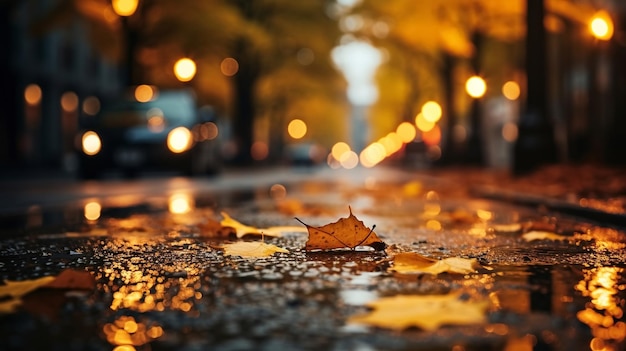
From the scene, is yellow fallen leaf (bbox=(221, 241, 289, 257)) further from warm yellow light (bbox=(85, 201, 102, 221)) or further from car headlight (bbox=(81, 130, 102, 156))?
car headlight (bbox=(81, 130, 102, 156))

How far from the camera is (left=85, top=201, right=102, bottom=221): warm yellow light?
950cm

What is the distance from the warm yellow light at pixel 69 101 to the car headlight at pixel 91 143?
1981 centimetres

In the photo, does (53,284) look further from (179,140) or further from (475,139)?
(475,139)

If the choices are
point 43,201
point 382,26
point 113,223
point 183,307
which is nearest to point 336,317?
point 183,307

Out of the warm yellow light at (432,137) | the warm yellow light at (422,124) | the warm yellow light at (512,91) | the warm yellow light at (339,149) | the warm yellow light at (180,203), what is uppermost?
the warm yellow light at (512,91)

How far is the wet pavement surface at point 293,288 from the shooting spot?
3.19m

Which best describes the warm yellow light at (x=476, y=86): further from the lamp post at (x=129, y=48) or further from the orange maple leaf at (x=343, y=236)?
the orange maple leaf at (x=343, y=236)

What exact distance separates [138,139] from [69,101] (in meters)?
21.7

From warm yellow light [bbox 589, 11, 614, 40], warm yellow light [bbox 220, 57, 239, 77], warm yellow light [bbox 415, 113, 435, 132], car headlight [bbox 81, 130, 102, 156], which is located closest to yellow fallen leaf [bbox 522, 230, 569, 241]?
warm yellow light [bbox 589, 11, 614, 40]

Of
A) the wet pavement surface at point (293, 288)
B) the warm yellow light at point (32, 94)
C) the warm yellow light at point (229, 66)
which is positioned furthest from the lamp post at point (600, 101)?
the warm yellow light at point (32, 94)

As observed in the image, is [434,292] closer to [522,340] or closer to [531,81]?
[522,340]

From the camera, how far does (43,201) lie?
39.2ft

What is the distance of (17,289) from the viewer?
167 inches

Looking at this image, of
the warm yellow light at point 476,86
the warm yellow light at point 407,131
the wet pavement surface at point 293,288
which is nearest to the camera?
the wet pavement surface at point 293,288
